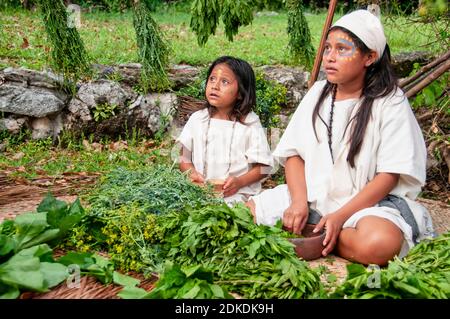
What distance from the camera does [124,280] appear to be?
8.27 feet

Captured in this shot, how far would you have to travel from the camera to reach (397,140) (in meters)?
3.16

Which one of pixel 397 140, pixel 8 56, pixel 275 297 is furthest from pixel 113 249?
pixel 8 56

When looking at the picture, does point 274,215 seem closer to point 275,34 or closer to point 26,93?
point 26,93

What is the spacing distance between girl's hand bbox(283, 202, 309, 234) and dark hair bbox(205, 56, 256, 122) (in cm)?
89

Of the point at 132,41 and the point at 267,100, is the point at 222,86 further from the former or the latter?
the point at 132,41

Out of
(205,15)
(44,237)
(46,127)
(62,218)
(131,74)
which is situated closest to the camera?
(44,237)

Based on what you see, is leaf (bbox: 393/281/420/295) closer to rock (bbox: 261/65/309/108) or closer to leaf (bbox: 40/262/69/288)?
leaf (bbox: 40/262/69/288)

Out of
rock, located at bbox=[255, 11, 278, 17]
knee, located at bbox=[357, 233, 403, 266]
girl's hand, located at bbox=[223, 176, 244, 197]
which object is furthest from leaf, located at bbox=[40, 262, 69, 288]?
rock, located at bbox=[255, 11, 278, 17]

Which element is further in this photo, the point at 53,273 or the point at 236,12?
the point at 236,12

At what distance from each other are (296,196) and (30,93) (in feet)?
8.93

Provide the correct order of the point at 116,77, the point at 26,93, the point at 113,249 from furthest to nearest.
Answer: the point at 116,77, the point at 26,93, the point at 113,249

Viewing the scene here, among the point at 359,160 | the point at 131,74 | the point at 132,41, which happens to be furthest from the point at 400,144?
the point at 132,41

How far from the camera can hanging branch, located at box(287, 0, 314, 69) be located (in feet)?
16.0

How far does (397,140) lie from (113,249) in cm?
135
